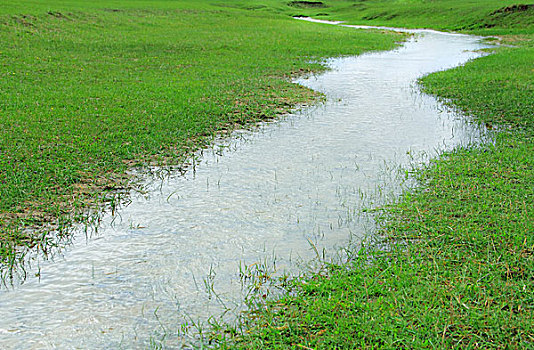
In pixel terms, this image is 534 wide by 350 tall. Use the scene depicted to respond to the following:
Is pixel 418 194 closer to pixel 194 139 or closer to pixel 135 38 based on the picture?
pixel 194 139

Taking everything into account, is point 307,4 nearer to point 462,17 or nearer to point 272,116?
point 462,17

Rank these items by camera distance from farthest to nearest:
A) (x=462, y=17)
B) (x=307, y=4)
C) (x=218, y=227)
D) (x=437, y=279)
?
(x=307, y=4) → (x=462, y=17) → (x=218, y=227) → (x=437, y=279)

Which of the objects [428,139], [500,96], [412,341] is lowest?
[412,341]

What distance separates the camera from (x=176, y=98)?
15.9 meters

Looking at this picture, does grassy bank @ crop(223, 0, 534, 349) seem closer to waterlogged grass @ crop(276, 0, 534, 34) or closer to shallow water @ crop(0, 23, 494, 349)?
shallow water @ crop(0, 23, 494, 349)

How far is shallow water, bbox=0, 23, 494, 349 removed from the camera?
5672mm

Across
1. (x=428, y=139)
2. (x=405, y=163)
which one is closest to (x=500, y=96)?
(x=428, y=139)

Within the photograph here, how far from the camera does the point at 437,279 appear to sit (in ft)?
19.3

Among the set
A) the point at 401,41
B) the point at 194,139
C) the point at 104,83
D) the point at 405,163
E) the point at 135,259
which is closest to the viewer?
the point at 135,259

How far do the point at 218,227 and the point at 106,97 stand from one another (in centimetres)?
937

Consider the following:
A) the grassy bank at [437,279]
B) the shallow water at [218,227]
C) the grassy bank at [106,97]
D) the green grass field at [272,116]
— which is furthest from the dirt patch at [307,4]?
the grassy bank at [437,279]

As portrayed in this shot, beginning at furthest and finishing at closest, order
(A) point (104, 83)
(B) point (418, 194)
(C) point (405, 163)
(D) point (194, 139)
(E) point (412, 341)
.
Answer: (A) point (104, 83) → (D) point (194, 139) → (C) point (405, 163) → (B) point (418, 194) → (E) point (412, 341)

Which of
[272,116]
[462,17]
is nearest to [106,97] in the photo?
[272,116]

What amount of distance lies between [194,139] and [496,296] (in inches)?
344
